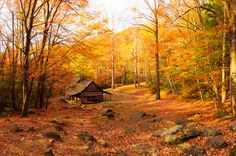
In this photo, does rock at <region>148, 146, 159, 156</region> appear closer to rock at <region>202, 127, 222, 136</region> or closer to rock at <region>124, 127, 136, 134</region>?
Answer: rock at <region>202, 127, 222, 136</region>

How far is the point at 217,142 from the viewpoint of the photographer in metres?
10.2

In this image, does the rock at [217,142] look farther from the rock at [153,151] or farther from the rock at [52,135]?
the rock at [52,135]

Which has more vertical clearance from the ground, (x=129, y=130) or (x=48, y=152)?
(x=48, y=152)

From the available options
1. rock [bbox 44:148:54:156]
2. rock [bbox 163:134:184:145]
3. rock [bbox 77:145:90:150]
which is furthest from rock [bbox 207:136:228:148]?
rock [bbox 44:148:54:156]

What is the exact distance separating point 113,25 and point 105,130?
109 ft

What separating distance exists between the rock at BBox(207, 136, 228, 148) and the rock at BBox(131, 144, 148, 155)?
2.73m

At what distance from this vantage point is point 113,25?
4662 centimetres

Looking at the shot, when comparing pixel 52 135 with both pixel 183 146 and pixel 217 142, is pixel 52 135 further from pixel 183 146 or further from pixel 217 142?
pixel 217 142

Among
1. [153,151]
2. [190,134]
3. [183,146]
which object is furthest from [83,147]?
[190,134]

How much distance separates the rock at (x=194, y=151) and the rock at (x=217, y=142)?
530 millimetres

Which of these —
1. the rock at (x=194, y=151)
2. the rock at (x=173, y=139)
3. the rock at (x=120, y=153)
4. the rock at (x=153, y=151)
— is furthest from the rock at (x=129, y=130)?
the rock at (x=194, y=151)

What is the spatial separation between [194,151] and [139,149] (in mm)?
2444

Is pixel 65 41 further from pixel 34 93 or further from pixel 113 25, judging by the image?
pixel 113 25

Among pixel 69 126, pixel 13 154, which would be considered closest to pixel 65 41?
pixel 69 126
